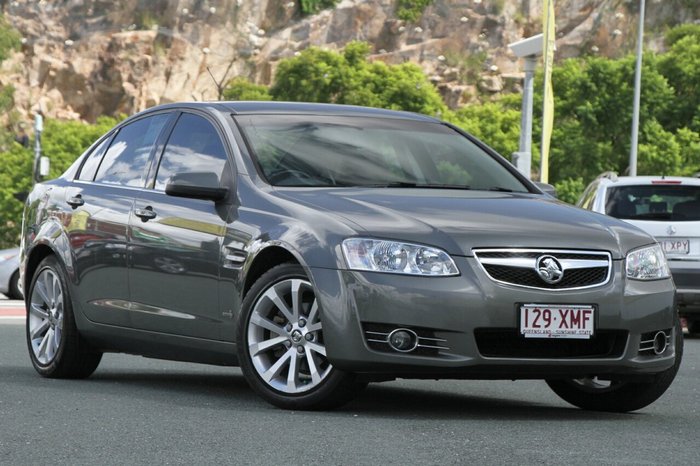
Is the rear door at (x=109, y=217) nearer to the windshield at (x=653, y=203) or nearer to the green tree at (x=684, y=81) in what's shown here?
the windshield at (x=653, y=203)

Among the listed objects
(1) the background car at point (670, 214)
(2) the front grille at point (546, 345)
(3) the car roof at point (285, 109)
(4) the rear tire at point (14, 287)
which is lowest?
(4) the rear tire at point (14, 287)

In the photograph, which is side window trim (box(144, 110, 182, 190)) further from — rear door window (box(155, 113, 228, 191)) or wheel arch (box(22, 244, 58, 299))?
wheel arch (box(22, 244, 58, 299))

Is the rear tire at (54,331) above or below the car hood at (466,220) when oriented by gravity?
below

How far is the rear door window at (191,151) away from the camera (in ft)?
28.1

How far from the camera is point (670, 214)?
16516 millimetres

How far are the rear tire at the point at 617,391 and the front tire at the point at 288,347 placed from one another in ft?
4.40

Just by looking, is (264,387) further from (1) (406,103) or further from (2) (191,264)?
(1) (406,103)

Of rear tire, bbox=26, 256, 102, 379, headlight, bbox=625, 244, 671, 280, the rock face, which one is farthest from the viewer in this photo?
the rock face

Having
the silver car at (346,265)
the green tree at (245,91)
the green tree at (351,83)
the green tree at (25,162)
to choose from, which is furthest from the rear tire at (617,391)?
the green tree at (245,91)

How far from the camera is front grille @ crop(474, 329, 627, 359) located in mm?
7250

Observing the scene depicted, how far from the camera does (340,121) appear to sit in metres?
8.70

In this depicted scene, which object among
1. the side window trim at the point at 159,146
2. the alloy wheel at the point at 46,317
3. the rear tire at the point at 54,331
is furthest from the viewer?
the alloy wheel at the point at 46,317

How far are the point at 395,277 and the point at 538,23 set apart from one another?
121 metres

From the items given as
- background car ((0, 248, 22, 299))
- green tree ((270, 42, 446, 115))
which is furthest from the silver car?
green tree ((270, 42, 446, 115))
